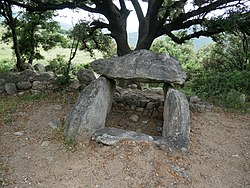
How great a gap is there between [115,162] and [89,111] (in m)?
1.10

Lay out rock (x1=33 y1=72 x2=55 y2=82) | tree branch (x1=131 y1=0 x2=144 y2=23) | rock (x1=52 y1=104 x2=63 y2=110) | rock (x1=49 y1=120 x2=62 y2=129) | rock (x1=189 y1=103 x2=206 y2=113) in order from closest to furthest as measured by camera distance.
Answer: rock (x1=49 y1=120 x2=62 y2=129), rock (x1=52 y1=104 x2=63 y2=110), rock (x1=189 y1=103 x2=206 y2=113), rock (x1=33 y1=72 x2=55 y2=82), tree branch (x1=131 y1=0 x2=144 y2=23)

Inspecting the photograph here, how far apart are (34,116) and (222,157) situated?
11.9 ft

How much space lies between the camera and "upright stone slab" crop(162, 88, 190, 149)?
194 inches

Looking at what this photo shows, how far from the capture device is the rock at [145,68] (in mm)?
5328

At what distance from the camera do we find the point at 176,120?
5098 mm

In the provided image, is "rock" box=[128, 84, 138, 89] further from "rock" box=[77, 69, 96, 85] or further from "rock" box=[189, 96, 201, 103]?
"rock" box=[189, 96, 201, 103]

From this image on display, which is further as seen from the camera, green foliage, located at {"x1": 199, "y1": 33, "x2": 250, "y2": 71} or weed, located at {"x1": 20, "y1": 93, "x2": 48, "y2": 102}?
green foliage, located at {"x1": 199, "y1": 33, "x2": 250, "y2": 71}

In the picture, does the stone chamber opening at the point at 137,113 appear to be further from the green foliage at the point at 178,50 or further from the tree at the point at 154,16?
the green foliage at the point at 178,50

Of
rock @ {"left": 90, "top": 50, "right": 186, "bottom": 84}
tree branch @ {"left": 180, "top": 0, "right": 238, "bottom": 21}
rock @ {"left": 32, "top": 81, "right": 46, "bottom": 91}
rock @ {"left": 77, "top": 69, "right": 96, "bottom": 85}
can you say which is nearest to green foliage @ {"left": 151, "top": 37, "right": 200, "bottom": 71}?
tree branch @ {"left": 180, "top": 0, "right": 238, "bottom": 21}

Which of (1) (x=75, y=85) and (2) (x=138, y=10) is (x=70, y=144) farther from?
(2) (x=138, y=10)

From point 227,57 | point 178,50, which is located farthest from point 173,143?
point 178,50

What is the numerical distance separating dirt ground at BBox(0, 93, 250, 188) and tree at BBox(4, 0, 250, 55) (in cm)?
349

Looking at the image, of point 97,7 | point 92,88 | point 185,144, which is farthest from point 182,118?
point 97,7

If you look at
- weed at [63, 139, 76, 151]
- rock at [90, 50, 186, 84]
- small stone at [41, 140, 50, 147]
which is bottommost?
small stone at [41, 140, 50, 147]
